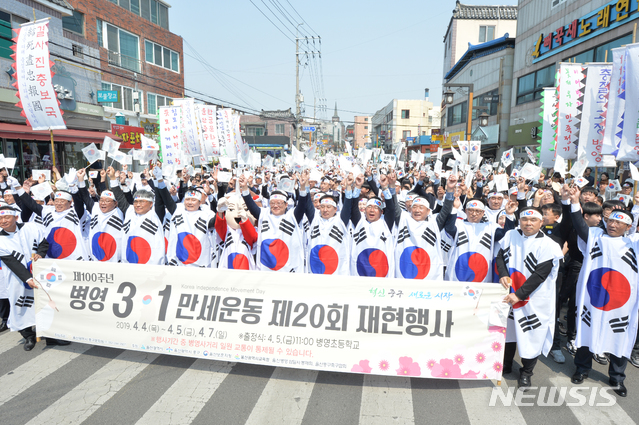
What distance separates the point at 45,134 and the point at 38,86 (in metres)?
9.30

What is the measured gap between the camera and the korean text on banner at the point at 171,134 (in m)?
11.0

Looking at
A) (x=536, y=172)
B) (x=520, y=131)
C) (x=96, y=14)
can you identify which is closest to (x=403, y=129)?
(x=520, y=131)

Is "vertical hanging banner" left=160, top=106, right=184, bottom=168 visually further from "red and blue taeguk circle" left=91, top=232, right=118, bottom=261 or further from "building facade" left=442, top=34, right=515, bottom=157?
"building facade" left=442, top=34, right=515, bottom=157

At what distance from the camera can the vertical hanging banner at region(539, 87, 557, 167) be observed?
33.8ft

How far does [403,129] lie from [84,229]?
234 feet

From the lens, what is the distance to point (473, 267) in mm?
4637

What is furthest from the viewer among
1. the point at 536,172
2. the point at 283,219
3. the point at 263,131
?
the point at 263,131

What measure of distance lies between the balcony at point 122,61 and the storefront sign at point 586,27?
74.5 ft

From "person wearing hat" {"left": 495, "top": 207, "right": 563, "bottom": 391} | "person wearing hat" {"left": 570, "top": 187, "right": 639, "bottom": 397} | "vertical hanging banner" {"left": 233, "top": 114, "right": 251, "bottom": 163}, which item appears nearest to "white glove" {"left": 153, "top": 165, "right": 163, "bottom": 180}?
"person wearing hat" {"left": 495, "top": 207, "right": 563, "bottom": 391}

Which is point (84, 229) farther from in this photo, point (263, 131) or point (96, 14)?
point (263, 131)

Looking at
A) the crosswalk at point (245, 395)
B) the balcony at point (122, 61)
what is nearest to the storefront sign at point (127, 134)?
the balcony at point (122, 61)

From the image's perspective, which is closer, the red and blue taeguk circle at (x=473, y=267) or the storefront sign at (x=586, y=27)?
the red and blue taeguk circle at (x=473, y=267)

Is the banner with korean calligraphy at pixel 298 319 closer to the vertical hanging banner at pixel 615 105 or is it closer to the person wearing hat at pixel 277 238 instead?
the person wearing hat at pixel 277 238

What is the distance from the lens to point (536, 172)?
7016mm
